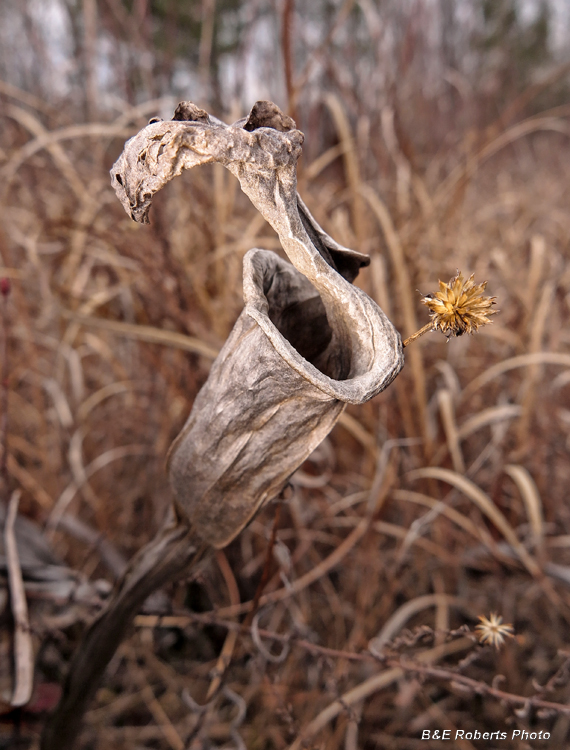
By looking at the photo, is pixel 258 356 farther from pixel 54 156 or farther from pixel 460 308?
pixel 54 156

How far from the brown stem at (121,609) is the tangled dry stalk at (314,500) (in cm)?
19

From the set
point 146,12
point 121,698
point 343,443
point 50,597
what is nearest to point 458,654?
point 343,443

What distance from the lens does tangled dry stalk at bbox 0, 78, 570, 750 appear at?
34.4 inches

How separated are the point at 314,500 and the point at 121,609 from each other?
0.62 meters

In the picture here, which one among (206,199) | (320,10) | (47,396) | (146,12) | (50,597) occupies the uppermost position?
(320,10)

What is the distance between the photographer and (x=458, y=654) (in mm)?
982

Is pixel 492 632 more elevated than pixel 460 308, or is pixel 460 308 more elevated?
pixel 460 308

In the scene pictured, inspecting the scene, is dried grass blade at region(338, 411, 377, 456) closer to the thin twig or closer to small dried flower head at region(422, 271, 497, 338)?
the thin twig

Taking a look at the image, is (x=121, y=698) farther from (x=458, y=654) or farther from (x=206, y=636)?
(x=458, y=654)

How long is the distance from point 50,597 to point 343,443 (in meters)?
0.68

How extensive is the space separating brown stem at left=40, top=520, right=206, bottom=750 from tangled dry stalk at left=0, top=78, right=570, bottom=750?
7.4 inches

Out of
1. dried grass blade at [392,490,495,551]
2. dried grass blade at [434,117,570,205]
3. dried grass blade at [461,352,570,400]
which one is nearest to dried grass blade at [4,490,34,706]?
dried grass blade at [392,490,495,551]

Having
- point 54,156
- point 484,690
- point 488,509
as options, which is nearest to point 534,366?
point 488,509

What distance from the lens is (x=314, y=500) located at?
1.06 metres
